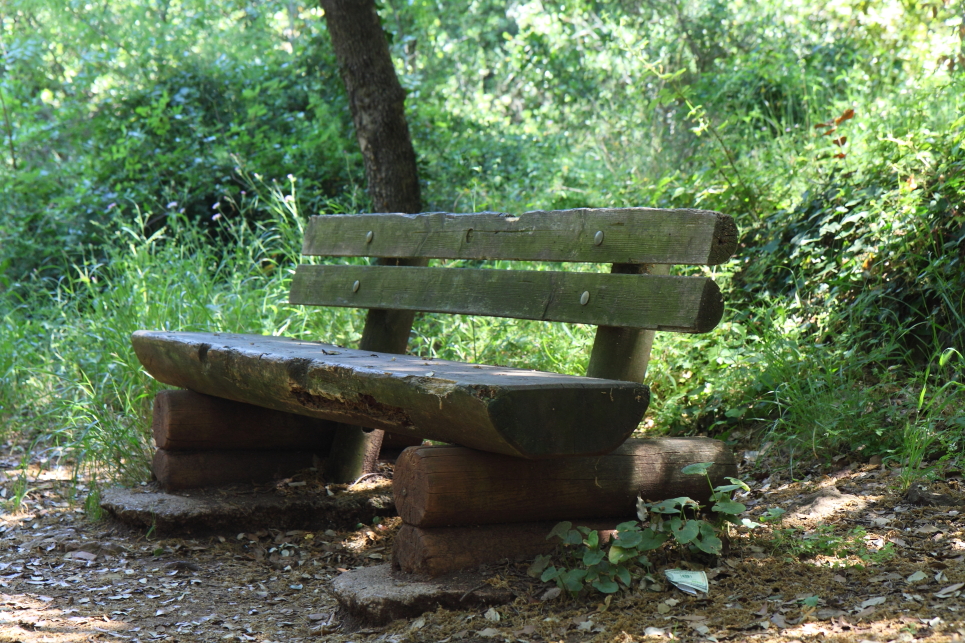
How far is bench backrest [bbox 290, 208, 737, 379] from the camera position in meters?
2.34

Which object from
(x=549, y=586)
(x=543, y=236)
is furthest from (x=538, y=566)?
(x=543, y=236)

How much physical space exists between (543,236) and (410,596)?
4.23 ft

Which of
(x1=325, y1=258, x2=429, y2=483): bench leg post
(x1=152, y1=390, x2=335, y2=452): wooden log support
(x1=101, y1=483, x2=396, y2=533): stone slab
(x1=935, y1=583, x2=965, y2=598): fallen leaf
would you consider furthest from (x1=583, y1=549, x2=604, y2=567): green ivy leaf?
(x1=152, y1=390, x2=335, y2=452): wooden log support

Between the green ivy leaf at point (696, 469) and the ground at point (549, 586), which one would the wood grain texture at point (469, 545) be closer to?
the ground at point (549, 586)

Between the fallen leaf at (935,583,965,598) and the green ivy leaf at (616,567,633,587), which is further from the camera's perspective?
the green ivy leaf at (616,567,633,587)

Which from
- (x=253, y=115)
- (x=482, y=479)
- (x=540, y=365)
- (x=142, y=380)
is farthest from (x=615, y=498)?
(x=253, y=115)

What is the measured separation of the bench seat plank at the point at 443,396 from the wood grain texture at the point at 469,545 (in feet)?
0.88

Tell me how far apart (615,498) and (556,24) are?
34.7 feet

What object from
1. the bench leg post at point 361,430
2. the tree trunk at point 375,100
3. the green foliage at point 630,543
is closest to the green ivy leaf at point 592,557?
the green foliage at point 630,543

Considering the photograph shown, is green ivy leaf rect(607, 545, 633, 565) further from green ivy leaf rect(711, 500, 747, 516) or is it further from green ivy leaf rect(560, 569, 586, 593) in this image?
green ivy leaf rect(711, 500, 747, 516)

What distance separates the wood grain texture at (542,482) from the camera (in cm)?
219

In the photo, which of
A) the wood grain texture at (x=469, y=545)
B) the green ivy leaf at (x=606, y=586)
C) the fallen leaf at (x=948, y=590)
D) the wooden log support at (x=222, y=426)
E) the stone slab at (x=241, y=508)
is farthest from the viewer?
the wooden log support at (x=222, y=426)

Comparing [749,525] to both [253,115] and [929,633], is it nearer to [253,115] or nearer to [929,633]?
[929,633]

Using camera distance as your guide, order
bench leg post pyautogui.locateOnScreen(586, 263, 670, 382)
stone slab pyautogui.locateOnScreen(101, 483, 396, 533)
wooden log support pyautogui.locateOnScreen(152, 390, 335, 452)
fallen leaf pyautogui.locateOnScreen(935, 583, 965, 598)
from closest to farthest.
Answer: fallen leaf pyautogui.locateOnScreen(935, 583, 965, 598) → bench leg post pyautogui.locateOnScreen(586, 263, 670, 382) → stone slab pyautogui.locateOnScreen(101, 483, 396, 533) → wooden log support pyautogui.locateOnScreen(152, 390, 335, 452)
